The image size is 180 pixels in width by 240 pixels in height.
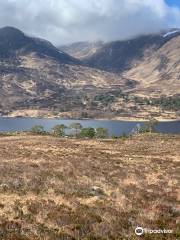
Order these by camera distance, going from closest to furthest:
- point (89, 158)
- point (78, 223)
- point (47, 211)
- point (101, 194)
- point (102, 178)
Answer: point (78, 223), point (47, 211), point (101, 194), point (102, 178), point (89, 158)

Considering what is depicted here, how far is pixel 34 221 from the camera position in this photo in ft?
75.4

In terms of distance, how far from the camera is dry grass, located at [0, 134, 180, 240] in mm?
21636

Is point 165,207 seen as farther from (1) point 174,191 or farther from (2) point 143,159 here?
(2) point 143,159

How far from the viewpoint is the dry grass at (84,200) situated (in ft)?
71.0

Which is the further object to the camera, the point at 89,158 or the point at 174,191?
the point at 89,158

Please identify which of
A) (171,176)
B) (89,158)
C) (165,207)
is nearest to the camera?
(165,207)

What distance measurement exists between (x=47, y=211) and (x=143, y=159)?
32409 mm

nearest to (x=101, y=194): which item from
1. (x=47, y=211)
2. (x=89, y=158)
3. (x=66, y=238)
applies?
(x=47, y=211)

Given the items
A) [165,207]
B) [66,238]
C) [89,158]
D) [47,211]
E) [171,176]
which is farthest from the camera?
[89,158]

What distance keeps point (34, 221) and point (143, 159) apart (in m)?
34.4

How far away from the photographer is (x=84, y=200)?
2898 cm

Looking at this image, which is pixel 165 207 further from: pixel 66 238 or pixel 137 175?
pixel 137 175

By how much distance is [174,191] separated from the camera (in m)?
33.5

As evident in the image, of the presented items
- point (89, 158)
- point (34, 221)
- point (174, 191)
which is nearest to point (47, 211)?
point (34, 221)
